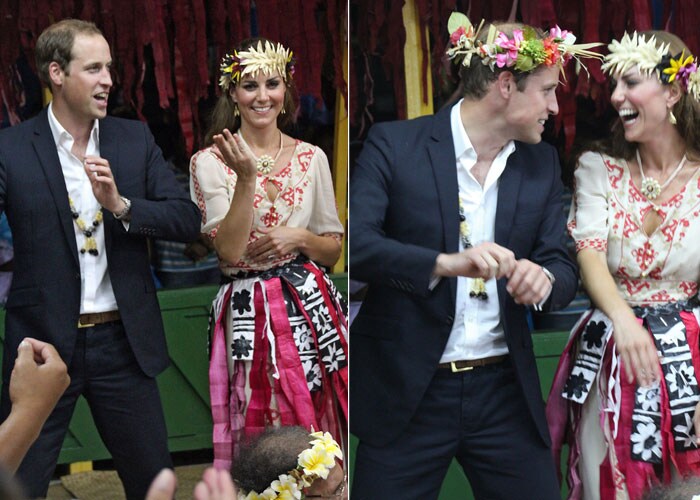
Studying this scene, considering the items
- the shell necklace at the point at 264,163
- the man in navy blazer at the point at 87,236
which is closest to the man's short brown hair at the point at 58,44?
the man in navy blazer at the point at 87,236

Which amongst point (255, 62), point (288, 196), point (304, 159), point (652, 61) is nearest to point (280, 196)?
point (288, 196)

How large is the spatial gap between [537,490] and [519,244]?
24.5 inches

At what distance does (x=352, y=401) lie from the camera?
2.77 metres

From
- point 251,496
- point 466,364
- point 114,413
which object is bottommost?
point 251,496

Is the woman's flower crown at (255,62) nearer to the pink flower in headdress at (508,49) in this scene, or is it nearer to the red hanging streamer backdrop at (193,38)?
the red hanging streamer backdrop at (193,38)

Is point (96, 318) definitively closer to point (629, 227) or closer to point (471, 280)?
point (471, 280)

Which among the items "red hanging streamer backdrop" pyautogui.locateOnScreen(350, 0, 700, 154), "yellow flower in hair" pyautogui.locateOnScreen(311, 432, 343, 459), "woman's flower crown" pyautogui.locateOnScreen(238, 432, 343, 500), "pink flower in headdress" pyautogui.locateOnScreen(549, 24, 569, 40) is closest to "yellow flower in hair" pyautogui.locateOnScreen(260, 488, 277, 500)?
"woman's flower crown" pyautogui.locateOnScreen(238, 432, 343, 500)

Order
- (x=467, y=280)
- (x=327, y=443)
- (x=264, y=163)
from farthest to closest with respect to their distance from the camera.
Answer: (x=264, y=163) < (x=327, y=443) < (x=467, y=280)

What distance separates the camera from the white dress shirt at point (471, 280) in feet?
8.57

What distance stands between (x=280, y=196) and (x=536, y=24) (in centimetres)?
81

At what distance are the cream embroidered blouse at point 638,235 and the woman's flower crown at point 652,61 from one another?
23 centimetres

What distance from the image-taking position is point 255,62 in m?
2.80

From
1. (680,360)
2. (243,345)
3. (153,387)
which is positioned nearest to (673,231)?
(680,360)

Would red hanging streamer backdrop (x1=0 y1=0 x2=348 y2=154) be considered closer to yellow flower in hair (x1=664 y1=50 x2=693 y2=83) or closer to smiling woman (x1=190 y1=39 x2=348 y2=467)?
smiling woman (x1=190 y1=39 x2=348 y2=467)
